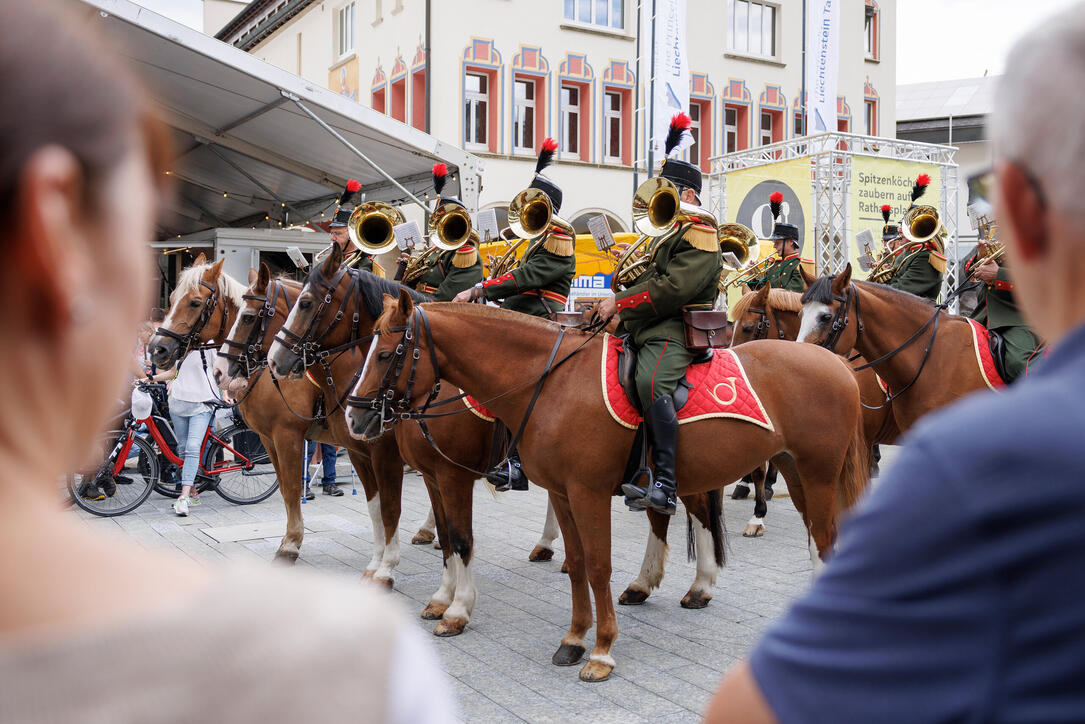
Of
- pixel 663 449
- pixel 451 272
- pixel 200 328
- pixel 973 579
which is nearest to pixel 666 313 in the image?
pixel 663 449

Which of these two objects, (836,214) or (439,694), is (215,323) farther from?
(836,214)

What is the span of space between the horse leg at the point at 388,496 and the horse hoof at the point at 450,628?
1134mm

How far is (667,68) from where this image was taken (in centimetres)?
1788

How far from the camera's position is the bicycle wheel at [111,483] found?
905 cm

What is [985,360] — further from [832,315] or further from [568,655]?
[568,655]

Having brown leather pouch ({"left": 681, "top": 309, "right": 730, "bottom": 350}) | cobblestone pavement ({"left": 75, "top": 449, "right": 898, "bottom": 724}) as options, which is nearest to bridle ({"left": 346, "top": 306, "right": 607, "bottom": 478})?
brown leather pouch ({"left": 681, "top": 309, "right": 730, "bottom": 350})

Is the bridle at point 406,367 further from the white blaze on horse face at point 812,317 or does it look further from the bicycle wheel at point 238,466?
the bicycle wheel at point 238,466

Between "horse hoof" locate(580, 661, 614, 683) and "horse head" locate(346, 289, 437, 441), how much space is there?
1.80 meters

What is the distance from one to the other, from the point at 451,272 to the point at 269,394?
2.00 metres

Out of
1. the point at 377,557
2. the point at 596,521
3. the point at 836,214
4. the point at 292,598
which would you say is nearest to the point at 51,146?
the point at 292,598

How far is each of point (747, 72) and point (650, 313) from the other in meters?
21.4

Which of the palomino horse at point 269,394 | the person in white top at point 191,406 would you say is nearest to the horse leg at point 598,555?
the palomino horse at point 269,394

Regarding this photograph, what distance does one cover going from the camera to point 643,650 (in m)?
5.10

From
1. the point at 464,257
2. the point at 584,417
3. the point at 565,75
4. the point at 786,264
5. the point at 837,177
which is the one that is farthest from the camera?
the point at 565,75
